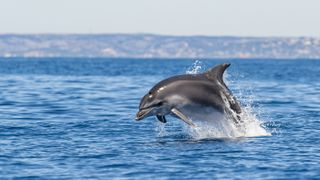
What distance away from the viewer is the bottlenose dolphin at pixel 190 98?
2320cm

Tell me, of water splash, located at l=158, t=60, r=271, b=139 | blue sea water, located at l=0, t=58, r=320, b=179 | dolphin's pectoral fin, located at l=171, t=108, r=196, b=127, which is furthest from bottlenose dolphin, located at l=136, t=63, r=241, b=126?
blue sea water, located at l=0, t=58, r=320, b=179

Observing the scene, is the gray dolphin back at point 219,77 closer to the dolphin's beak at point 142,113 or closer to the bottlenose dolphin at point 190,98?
the bottlenose dolphin at point 190,98

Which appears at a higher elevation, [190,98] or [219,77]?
[219,77]

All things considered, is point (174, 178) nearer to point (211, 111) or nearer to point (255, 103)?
point (211, 111)

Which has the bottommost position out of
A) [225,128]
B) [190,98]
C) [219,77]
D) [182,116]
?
[225,128]

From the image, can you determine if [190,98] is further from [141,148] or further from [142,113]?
[141,148]

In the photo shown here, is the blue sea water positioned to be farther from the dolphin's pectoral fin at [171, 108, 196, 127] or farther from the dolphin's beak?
the dolphin's beak

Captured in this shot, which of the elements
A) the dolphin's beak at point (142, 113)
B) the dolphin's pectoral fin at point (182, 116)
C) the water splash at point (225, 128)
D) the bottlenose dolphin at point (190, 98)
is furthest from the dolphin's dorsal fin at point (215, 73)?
the dolphin's beak at point (142, 113)

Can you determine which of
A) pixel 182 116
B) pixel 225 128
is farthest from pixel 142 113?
pixel 225 128

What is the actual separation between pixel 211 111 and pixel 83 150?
4.50 meters

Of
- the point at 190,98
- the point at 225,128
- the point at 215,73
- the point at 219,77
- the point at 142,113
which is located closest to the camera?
the point at 142,113

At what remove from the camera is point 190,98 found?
2344 centimetres

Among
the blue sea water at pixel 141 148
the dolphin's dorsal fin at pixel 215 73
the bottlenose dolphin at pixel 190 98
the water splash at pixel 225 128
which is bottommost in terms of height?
the blue sea water at pixel 141 148

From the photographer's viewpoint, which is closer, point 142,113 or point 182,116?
point 182,116
